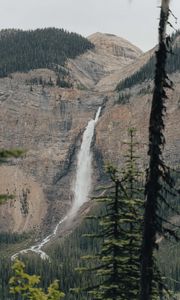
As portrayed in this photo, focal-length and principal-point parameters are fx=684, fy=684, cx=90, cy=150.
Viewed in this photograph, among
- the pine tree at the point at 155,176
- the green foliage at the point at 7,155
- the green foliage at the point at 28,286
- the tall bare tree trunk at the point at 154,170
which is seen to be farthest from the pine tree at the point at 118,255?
the green foliage at the point at 7,155

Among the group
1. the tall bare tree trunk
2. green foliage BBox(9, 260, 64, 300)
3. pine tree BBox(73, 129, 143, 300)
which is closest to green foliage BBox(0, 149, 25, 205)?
green foliage BBox(9, 260, 64, 300)

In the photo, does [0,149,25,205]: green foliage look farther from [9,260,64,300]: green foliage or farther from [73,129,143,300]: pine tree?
[73,129,143,300]: pine tree

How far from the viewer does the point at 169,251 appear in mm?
198125

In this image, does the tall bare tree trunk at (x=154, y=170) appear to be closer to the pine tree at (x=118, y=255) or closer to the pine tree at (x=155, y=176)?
the pine tree at (x=155, y=176)

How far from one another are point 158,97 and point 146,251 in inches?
164

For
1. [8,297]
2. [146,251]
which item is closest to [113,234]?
[146,251]

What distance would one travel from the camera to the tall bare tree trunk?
1688 cm

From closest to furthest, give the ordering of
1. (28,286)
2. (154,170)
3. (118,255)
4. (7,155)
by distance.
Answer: (7,155)
(28,286)
(154,170)
(118,255)

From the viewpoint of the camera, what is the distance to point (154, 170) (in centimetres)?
1770

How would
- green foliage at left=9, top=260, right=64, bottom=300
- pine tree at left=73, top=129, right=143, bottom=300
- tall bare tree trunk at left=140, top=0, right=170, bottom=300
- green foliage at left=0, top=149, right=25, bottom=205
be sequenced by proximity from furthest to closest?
pine tree at left=73, top=129, right=143, bottom=300, green foliage at left=9, top=260, right=64, bottom=300, tall bare tree trunk at left=140, top=0, right=170, bottom=300, green foliage at left=0, top=149, right=25, bottom=205

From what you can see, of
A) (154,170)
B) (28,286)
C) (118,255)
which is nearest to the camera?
(28,286)

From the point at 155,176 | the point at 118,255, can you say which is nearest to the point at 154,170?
the point at 155,176

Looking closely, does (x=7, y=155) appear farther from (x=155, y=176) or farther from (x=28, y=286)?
(x=155, y=176)

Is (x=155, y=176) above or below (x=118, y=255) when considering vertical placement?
above
